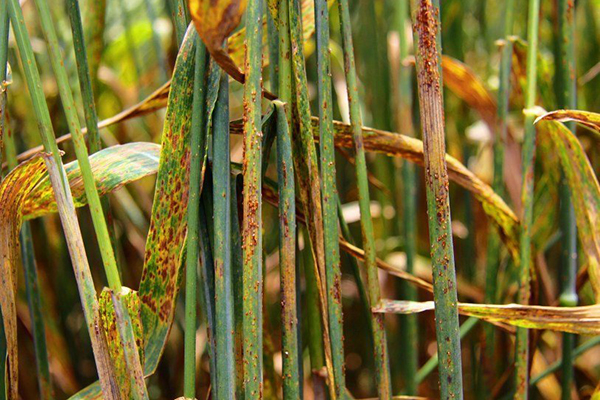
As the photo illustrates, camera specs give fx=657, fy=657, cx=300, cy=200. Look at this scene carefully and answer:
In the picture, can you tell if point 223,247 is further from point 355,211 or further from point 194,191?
point 355,211

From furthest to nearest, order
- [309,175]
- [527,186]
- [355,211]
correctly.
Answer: [355,211] < [527,186] < [309,175]

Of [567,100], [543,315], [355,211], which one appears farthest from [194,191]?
[355,211]

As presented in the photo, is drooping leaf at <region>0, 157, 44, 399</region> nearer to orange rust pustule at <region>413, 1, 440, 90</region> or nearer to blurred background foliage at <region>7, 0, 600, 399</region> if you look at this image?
orange rust pustule at <region>413, 1, 440, 90</region>

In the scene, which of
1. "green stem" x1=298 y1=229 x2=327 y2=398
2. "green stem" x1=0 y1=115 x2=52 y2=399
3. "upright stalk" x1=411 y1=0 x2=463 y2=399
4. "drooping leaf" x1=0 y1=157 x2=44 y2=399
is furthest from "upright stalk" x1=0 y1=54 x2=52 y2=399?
"upright stalk" x1=411 y1=0 x2=463 y2=399

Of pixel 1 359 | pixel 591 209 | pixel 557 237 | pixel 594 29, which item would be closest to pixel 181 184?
pixel 1 359

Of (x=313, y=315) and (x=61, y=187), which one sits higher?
(x=61, y=187)

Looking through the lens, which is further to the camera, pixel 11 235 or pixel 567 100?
pixel 567 100

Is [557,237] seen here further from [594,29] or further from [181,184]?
[181,184]
